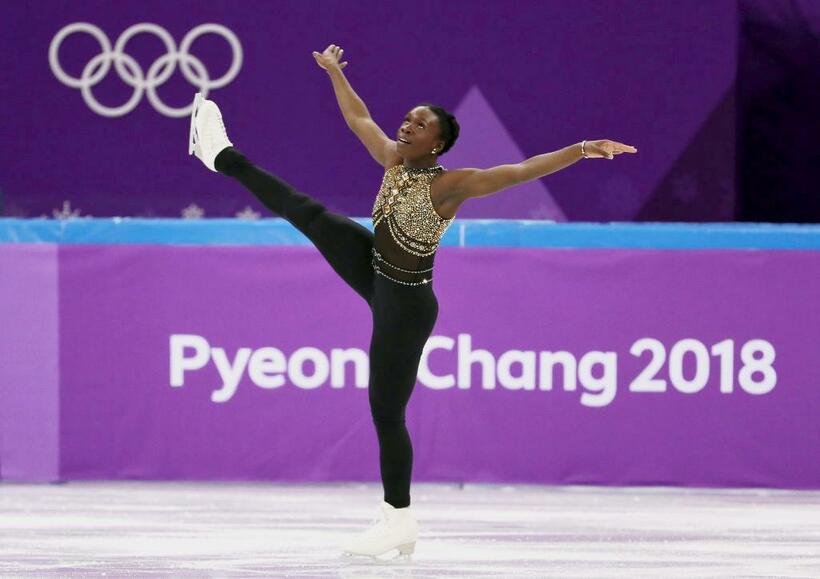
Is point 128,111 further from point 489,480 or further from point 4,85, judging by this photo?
point 489,480

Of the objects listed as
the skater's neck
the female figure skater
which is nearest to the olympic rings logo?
the female figure skater

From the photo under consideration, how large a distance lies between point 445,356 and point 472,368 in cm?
13

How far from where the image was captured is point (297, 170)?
9195 millimetres

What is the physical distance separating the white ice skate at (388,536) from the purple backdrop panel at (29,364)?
88.0 inches

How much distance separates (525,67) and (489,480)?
12.7 feet

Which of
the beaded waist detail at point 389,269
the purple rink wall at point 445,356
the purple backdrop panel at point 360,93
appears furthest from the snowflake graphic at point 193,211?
the beaded waist detail at point 389,269

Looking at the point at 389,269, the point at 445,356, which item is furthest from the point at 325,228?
the point at 445,356

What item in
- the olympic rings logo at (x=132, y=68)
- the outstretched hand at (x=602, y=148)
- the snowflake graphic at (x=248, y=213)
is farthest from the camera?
the olympic rings logo at (x=132, y=68)

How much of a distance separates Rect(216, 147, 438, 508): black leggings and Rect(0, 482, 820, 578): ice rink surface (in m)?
0.36

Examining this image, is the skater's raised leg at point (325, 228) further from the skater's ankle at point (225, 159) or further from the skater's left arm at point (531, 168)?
the skater's left arm at point (531, 168)

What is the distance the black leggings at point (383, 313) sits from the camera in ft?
14.1

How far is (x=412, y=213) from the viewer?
4336 mm

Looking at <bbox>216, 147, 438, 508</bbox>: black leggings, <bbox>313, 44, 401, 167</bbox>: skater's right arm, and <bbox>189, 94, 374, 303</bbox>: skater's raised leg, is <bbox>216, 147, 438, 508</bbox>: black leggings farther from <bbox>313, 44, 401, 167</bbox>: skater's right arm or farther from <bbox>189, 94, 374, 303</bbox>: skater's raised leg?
<bbox>313, 44, 401, 167</bbox>: skater's right arm

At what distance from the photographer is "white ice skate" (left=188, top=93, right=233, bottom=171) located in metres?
4.72
